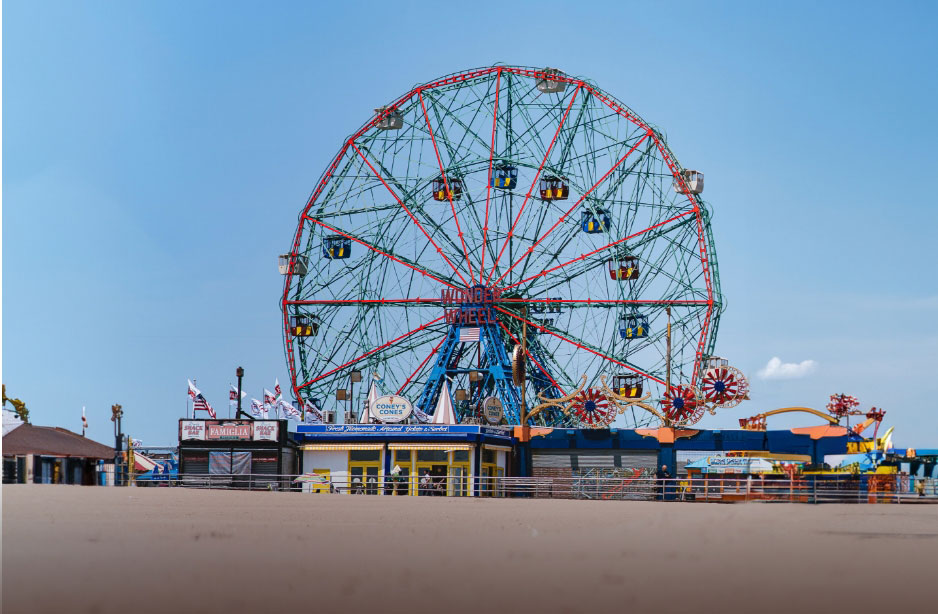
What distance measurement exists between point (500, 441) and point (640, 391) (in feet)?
25.2

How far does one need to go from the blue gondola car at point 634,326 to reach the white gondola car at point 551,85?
10329 millimetres

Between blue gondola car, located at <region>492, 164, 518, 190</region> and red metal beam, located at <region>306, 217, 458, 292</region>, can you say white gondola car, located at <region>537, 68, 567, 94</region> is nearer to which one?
blue gondola car, located at <region>492, 164, 518, 190</region>

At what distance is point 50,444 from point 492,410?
57.4ft

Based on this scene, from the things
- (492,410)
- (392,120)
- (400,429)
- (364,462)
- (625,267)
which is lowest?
(364,462)

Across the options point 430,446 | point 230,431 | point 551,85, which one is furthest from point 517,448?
point 551,85

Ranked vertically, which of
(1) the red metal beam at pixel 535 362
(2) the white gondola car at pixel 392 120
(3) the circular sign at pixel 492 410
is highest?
(2) the white gondola car at pixel 392 120

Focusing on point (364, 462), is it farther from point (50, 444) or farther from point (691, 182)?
point (691, 182)

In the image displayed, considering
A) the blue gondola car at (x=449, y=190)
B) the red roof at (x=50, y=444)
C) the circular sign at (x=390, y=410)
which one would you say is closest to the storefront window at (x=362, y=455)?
the circular sign at (x=390, y=410)

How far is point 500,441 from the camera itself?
157 ft

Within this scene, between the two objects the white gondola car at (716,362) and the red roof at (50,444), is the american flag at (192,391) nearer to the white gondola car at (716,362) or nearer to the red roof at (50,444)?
the red roof at (50,444)

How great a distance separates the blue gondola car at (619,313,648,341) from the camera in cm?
5328

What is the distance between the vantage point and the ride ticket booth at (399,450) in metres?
45.8

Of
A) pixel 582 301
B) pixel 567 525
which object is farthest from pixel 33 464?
pixel 567 525

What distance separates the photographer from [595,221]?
5328 cm
